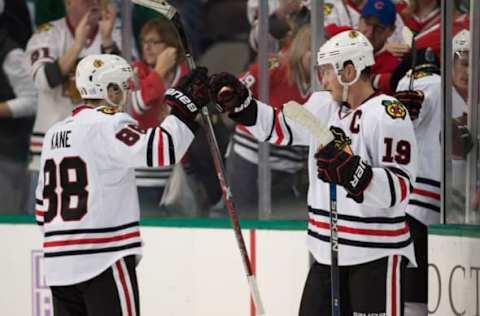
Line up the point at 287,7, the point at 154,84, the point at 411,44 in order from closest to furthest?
the point at 411,44 < the point at 287,7 < the point at 154,84

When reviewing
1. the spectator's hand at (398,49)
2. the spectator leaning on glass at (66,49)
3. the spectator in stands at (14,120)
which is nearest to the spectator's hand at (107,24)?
the spectator leaning on glass at (66,49)

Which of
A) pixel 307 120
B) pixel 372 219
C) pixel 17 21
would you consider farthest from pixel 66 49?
pixel 307 120

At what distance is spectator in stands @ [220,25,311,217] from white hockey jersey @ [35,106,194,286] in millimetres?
1131

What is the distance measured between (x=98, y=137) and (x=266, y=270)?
1.28 metres

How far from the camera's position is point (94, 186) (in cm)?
424

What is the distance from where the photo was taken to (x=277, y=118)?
4.29 meters

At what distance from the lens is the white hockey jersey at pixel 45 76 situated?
19.3 ft

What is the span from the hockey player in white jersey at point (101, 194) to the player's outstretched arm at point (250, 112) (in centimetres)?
6

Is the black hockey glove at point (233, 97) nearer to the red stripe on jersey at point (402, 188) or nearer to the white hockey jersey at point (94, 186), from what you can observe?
the white hockey jersey at point (94, 186)

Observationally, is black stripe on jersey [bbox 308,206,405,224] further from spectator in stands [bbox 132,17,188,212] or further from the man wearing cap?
spectator in stands [bbox 132,17,188,212]

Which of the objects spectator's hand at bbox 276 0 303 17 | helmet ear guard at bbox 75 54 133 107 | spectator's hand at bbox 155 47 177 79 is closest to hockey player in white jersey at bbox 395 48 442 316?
spectator's hand at bbox 276 0 303 17

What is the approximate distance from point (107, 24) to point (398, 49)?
1.34 m

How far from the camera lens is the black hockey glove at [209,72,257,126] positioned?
4164 millimetres

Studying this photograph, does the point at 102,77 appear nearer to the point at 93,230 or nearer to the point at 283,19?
the point at 93,230
